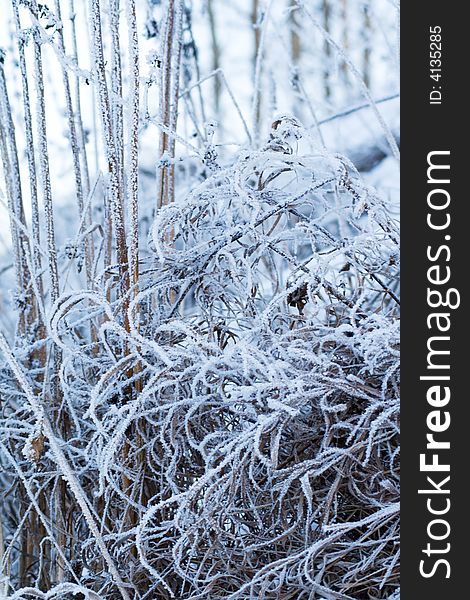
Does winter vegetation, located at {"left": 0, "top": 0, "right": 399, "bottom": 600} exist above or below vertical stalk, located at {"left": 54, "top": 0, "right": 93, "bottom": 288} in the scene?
below

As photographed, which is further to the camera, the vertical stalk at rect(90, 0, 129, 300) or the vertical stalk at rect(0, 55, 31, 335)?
the vertical stalk at rect(0, 55, 31, 335)

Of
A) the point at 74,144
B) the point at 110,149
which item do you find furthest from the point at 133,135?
the point at 74,144

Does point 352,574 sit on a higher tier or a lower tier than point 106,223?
lower

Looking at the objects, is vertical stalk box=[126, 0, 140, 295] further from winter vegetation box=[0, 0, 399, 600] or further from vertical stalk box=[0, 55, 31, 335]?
vertical stalk box=[0, 55, 31, 335]

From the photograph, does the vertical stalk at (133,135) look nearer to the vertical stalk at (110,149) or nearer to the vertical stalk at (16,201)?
the vertical stalk at (110,149)

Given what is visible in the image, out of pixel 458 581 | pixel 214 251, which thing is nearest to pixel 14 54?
pixel 214 251

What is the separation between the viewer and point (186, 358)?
1.87ft

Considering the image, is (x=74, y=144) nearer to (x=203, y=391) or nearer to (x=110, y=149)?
(x=110, y=149)

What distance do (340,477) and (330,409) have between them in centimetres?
5

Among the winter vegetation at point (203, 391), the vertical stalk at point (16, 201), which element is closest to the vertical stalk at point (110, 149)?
the winter vegetation at point (203, 391)

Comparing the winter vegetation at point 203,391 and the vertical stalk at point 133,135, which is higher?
the vertical stalk at point 133,135

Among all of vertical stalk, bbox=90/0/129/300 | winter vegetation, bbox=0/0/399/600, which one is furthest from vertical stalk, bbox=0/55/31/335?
vertical stalk, bbox=90/0/129/300

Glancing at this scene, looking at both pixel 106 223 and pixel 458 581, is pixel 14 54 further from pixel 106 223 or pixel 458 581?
pixel 458 581

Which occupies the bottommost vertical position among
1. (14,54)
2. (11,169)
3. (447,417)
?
(447,417)
